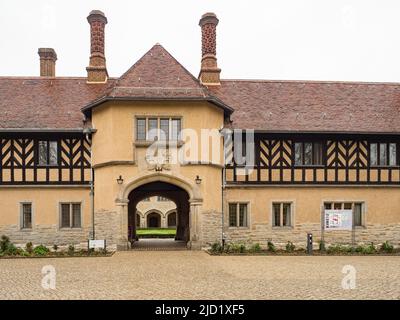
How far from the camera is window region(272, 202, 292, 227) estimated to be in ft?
54.3

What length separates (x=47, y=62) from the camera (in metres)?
21.6

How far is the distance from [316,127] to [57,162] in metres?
10.7

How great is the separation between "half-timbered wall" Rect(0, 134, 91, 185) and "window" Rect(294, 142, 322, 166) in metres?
8.60

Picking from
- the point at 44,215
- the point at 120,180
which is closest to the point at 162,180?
the point at 120,180

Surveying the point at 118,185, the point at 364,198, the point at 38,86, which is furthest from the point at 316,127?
the point at 38,86

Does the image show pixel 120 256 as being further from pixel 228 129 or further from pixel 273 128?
pixel 273 128

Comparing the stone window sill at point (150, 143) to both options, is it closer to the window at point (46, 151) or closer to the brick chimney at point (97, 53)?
the window at point (46, 151)

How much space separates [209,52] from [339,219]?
395 inches

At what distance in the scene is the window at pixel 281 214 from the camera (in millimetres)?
16562

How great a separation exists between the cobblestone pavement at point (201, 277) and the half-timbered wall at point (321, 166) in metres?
4.44

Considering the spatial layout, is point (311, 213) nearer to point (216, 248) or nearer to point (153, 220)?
point (216, 248)

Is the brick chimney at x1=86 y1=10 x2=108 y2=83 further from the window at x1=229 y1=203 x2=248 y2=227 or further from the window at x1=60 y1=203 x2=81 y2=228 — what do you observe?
the window at x1=229 y1=203 x2=248 y2=227

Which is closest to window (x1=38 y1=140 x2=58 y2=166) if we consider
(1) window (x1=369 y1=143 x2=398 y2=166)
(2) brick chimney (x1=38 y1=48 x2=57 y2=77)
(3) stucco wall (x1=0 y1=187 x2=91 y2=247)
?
(3) stucco wall (x1=0 y1=187 x2=91 y2=247)
